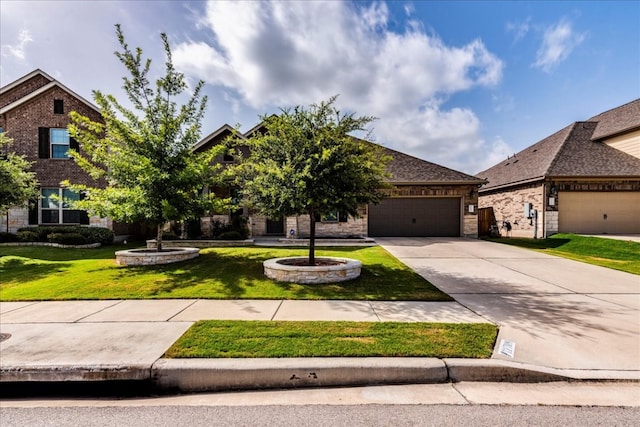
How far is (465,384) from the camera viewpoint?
346cm

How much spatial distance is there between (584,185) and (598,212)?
169cm

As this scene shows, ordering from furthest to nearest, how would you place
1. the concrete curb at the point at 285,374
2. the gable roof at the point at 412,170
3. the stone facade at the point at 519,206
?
the gable roof at the point at 412,170 < the stone facade at the point at 519,206 < the concrete curb at the point at 285,374

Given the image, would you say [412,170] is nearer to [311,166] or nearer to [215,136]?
[215,136]

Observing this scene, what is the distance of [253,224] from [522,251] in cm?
1313

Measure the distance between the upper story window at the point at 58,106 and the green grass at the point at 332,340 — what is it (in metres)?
17.6

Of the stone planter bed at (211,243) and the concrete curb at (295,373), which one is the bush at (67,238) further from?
the concrete curb at (295,373)

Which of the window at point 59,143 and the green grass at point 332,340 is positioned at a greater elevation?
the window at point 59,143

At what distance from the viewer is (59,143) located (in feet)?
53.2

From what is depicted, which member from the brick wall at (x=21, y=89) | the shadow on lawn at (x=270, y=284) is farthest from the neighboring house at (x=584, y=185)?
the brick wall at (x=21, y=89)

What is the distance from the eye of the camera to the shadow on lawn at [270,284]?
652 centimetres

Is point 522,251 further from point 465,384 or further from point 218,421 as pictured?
point 218,421

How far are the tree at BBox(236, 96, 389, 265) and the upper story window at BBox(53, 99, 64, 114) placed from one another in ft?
47.1

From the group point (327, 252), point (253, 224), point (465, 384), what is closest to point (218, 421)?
point (465, 384)

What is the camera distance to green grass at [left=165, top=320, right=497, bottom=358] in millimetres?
3781
